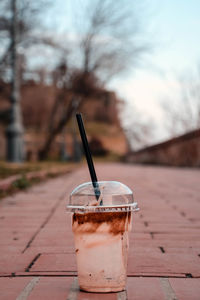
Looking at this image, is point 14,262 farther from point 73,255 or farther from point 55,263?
point 73,255

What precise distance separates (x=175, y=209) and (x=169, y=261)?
184 centimetres

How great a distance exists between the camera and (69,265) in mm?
2035

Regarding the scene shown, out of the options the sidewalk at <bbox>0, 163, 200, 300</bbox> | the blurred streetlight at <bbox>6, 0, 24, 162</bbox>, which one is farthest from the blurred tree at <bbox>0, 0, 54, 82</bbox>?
the sidewalk at <bbox>0, 163, 200, 300</bbox>

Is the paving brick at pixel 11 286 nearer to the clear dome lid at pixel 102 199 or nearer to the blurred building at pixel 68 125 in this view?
the clear dome lid at pixel 102 199

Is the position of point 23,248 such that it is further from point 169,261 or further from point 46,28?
point 46,28

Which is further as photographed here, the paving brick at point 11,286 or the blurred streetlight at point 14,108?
the blurred streetlight at point 14,108

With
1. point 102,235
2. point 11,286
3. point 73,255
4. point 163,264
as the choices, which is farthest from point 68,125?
point 102,235

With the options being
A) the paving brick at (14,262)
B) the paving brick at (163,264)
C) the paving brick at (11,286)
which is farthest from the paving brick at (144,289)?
the paving brick at (14,262)


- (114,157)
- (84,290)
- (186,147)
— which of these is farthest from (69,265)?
(114,157)

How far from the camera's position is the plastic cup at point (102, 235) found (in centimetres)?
161

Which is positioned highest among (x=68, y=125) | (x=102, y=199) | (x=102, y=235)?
(x=68, y=125)

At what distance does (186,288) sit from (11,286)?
27.4 inches

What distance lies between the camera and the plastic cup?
1.61m

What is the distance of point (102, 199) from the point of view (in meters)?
1.61
